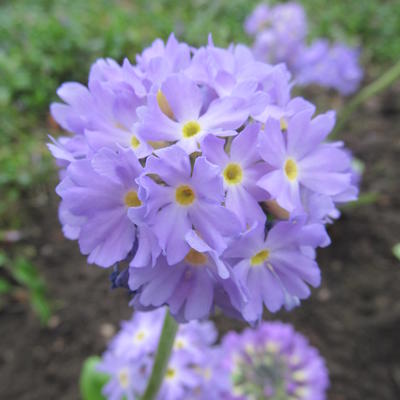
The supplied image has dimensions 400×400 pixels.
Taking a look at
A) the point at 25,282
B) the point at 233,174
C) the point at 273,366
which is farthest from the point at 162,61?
the point at 25,282

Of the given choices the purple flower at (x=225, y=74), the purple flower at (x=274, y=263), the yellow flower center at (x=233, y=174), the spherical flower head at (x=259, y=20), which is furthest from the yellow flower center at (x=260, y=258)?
the spherical flower head at (x=259, y=20)

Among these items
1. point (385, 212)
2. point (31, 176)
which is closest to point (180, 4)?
point (31, 176)

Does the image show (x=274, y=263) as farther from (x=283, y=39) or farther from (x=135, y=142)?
→ (x=283, y=39)

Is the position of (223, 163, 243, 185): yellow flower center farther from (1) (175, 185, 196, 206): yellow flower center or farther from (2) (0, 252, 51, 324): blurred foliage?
(2) (0, 252, 51, 324): blurred foliage

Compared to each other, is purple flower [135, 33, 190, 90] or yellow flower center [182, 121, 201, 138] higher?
purple flower [135, 33, 190, 90]

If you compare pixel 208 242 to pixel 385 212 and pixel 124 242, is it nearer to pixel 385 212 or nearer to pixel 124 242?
pixel 124 242

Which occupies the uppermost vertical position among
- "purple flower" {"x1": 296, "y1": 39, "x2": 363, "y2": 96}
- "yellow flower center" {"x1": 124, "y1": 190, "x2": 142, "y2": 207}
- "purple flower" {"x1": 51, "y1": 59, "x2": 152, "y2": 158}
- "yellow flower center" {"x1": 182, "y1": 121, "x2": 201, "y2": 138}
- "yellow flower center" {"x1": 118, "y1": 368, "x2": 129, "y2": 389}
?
"purple flower" {"x1": 51, "y1": 59, "x2": 152, "y2": 158}

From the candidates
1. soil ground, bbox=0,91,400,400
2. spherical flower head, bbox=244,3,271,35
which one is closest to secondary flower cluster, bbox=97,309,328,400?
soil ground, bbox=0,91,400,400
